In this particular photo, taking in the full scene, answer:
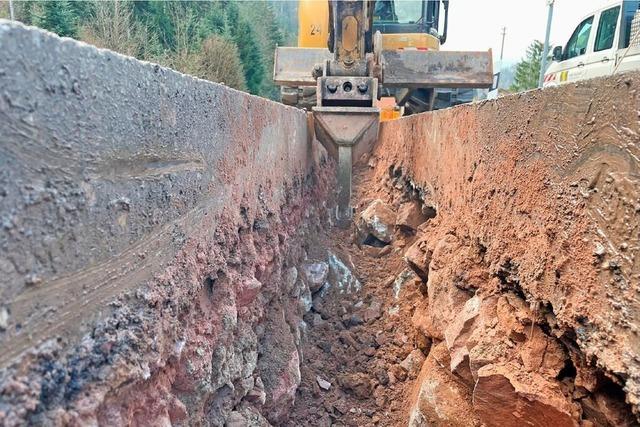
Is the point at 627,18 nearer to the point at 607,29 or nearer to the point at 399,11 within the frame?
the point at 607,29

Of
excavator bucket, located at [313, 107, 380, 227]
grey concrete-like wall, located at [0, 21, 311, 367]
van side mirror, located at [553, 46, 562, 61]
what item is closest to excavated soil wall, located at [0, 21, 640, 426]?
grey concrete-like wall, located at [0, 21, 311, 367]

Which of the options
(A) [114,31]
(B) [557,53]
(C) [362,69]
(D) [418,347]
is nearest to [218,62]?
(A) [114,31]

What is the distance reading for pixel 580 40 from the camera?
28.9 ft

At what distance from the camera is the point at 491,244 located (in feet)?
7.43

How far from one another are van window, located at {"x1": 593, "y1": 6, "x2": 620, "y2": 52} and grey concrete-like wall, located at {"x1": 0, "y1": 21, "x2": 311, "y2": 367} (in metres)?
8.20

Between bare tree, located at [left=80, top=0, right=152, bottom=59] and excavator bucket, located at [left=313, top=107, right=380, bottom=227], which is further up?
bare tree, located at [left=80, top=0, right=152, bottom=59]

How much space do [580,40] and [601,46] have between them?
27.9 inches

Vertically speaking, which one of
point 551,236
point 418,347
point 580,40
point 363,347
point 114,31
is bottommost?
point 363,347

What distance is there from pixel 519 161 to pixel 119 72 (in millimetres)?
1566

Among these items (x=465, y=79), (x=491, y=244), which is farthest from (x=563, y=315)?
(x=465, y=79)

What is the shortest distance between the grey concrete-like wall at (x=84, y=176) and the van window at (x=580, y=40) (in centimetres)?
875

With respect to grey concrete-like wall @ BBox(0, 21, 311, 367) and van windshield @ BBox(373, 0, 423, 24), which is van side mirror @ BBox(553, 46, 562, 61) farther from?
grey concrete-like wall @ BBox(0, 21, 311, 367)

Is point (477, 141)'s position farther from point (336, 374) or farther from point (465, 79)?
point (465, 79)

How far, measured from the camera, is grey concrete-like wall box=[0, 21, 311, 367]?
0.98 m
